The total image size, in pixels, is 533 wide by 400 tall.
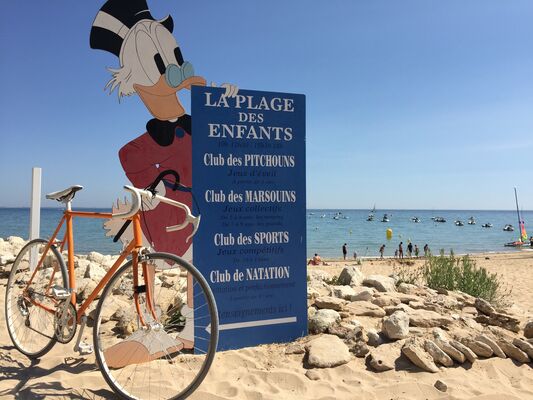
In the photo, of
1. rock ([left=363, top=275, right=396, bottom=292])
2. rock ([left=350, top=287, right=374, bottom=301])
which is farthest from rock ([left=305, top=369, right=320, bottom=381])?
rock ([left=363, top=275, right=396, bottom=292])

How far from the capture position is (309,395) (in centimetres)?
316

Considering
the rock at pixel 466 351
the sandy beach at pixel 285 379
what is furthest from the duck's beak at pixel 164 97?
Result: the rock at pixel 466 351

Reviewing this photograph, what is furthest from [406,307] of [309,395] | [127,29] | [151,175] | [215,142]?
[127,29]

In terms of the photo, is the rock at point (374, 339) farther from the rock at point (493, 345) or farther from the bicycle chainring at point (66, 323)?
the bicycle chainring at point (66, 323)

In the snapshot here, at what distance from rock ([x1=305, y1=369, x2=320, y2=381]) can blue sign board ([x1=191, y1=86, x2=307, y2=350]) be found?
780 millimetres

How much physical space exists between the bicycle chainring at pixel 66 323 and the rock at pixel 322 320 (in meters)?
2.38

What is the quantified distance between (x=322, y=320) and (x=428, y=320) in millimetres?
1220

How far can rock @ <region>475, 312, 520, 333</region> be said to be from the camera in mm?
4957

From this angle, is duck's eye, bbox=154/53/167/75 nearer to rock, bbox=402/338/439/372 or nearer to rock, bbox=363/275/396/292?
rock, bbox=402/338/439/372

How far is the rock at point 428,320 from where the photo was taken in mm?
4504

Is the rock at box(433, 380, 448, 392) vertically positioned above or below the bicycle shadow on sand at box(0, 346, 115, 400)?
below

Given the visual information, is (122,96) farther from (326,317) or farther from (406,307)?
(406,307)

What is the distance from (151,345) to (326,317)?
6.28 ft

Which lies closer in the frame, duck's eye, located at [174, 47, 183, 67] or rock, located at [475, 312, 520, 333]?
duck's eye, located at [174, 47, 183, 67]
